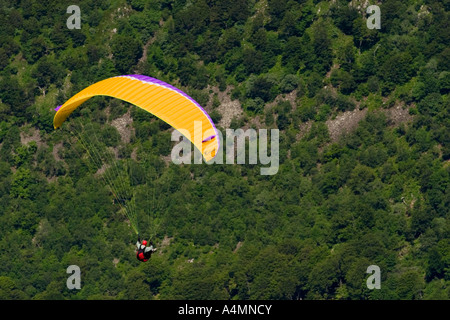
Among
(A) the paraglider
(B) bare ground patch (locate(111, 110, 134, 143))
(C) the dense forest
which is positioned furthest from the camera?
(B) bare ground patch (locate(111, 110, 134, 143))

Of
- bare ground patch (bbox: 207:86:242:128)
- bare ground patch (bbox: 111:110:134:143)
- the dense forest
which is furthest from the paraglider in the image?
bare ground patch (bbox: 207:86:242:128)

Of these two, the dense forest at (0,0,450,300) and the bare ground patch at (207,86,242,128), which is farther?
the bare ground patch at (207,86,242,128)

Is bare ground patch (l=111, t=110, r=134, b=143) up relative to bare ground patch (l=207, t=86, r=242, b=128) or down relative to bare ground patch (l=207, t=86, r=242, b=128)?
down

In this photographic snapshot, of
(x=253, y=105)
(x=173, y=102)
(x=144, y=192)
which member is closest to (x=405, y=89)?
(x=253, y=105)

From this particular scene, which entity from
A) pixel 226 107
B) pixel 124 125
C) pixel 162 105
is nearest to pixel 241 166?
pixel 226 107

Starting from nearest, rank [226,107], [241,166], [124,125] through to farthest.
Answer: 1. [241,166]
2. [124,125]
3. [226,107]

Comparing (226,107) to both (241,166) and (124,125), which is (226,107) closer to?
(241,166)

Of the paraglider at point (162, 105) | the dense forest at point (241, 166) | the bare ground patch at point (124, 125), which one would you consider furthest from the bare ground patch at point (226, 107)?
the paraglider at point (162, 105)

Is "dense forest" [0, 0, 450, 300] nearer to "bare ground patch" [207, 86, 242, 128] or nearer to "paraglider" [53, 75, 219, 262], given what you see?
"bare ground patch" [207, 86, 242, 128]

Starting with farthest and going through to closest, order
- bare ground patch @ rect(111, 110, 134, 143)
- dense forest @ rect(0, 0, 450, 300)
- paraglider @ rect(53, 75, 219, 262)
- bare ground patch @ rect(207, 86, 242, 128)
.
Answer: bare ground patch @ rect(207, 86, 242, 128) → bare ground patch @ rect(111, 110, 134, 143) → dense forest @ rect(0, 0, 450, 300) → paraglider @ rect(53, 75, 219, 262)
